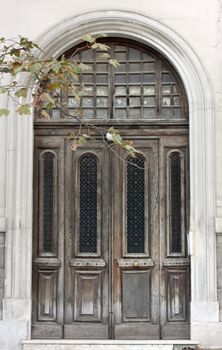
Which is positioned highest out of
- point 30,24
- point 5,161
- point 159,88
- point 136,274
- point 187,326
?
point 30,24

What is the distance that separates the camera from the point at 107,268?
8086 millimetres

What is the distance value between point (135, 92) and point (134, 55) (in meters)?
0.54

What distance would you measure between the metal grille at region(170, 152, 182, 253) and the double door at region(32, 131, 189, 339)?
0.01 m

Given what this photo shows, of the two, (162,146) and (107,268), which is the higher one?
(162,146)

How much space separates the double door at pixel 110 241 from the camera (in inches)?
316

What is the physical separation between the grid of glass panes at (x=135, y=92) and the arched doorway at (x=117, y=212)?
0.01 meters

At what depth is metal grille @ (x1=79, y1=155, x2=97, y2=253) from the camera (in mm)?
8156

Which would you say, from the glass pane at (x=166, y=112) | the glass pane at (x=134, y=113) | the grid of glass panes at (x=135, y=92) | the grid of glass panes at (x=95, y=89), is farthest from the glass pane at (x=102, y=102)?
the glass pane at (x=166, y=112)

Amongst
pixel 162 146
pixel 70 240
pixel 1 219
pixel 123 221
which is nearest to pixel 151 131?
pixel 162 146

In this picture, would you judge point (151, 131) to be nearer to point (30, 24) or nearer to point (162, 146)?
point (162, 146)

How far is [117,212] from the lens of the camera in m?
8.16

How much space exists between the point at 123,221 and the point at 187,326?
1.65 metres

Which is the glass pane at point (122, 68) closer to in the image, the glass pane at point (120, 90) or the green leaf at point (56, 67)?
the glass pane at point (120, 90)

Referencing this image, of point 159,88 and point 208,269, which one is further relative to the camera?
point 159,88
